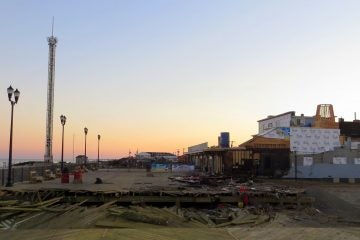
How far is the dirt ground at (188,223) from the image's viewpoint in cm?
1271

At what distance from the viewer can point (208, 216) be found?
75.0 ft

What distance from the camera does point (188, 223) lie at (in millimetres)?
20750

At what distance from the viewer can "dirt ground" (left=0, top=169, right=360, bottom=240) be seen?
1271 centimetres

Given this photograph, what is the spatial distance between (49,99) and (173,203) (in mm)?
82961

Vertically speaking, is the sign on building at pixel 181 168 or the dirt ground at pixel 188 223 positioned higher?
the sign on building at pixel 181 168

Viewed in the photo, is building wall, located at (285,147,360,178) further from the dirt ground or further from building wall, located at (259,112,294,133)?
the dirt ground

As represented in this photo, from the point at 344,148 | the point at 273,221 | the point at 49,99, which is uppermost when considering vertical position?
the point at 49,99

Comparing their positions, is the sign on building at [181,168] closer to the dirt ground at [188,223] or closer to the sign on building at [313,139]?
the sign on building at [313,139]

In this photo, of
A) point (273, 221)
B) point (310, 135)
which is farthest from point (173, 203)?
point (310, 135)

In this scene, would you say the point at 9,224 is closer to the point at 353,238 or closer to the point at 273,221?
the point at 273,221

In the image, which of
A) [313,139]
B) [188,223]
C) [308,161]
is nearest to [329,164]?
[308,161]

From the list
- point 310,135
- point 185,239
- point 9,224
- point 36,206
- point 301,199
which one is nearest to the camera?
point 185,239

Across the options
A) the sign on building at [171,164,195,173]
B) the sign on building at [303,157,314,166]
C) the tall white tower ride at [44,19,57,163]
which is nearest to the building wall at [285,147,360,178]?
the sign on building at [303,157,314,166]

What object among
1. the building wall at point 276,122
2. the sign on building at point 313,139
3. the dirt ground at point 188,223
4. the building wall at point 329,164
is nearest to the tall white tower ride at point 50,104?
the building wall at point 276,122
